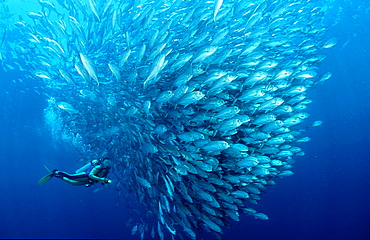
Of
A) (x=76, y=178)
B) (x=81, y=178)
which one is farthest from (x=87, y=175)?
(x=76, y=178)

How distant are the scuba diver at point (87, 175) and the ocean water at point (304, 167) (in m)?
8.63

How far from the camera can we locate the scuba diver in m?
5.70

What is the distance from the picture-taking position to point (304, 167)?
870 inches

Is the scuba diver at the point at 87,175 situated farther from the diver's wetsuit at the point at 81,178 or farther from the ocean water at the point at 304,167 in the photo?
the ocean water at the point at 304,167

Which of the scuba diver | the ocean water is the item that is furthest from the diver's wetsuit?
the ocean water

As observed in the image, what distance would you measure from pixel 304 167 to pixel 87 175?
70.8 ft

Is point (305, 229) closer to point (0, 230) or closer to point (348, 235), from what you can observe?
point (348, 235)

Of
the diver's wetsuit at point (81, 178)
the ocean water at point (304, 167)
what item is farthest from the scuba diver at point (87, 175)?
A: the ocean water at point (304, 167)

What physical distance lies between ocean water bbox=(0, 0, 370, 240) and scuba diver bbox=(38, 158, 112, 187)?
28.3ft

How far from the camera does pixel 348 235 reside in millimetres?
19719

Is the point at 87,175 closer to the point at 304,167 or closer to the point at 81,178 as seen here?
the point at 81,178

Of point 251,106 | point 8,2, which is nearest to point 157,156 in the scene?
point 251,106

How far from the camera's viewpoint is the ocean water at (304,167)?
18.9 meters

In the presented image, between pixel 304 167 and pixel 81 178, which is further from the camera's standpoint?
pixel 304 167
